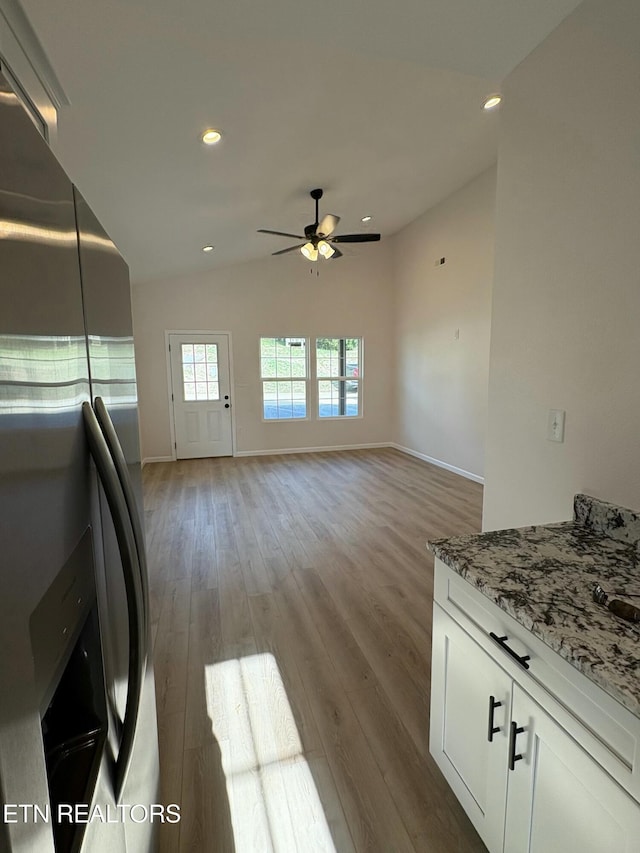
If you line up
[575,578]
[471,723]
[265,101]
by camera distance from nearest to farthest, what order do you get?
[575,578]
[471,723]
[265,101]

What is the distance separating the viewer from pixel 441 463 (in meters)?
6.21

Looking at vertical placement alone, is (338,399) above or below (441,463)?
above

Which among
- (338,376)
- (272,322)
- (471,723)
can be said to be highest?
(272,322)

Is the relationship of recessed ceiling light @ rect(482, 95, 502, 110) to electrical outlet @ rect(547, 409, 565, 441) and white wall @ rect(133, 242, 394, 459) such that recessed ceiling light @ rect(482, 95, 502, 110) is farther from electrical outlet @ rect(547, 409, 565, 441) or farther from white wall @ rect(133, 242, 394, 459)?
white wall @ rect(133, 242, 394, 459)

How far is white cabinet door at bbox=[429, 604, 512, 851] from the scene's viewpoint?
1.10m

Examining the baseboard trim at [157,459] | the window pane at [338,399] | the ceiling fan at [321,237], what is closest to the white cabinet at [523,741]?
the ceiling fan at [321,237]

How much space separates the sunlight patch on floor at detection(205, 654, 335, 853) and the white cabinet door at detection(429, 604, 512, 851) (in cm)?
45

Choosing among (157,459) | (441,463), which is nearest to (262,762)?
(441,463)

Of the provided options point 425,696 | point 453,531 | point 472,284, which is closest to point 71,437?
point 425,696

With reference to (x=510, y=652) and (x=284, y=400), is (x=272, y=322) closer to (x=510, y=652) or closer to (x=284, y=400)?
(x=284, y=400)

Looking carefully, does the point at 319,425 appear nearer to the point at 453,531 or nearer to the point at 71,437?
the point at 453,531

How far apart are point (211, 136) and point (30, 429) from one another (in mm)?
2943

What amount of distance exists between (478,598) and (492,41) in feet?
6.60

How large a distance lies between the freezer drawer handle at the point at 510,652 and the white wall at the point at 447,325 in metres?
4.42
